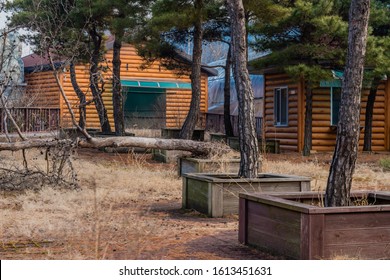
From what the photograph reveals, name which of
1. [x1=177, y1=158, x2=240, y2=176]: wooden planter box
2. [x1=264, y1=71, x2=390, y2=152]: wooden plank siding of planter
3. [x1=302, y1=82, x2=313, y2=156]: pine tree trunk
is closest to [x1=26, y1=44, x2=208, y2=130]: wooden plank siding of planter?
[x1=264, y1=71, x2=390, y2=152]: wooden plank siding of planter

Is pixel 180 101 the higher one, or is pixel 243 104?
pixel 180 101

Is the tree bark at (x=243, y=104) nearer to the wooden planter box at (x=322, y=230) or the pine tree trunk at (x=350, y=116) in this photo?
the wooden planter box at (x=322, y=230)

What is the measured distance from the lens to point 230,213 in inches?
394

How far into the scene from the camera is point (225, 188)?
9922mm

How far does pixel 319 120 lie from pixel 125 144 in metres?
11.8

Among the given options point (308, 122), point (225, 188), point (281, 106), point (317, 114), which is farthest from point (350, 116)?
point (281, 106)

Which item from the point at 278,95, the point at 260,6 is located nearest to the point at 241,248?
the point at 260,6

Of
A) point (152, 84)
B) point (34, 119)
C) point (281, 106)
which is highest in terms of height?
point (152, 84)

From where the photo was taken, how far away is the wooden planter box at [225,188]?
990 cm

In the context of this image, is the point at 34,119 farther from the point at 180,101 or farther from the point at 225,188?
the point at 225,188

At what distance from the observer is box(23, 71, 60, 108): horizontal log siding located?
118 ft

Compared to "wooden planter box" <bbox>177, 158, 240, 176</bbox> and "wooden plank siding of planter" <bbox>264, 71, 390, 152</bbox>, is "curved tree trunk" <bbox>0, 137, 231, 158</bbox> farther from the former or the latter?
"wooden plank siding of planter" <bbox>264, 71, 390, 152</bbox>

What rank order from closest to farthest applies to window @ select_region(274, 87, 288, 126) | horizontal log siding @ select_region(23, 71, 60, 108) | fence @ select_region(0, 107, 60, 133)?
window @ select_region(274, 87, 288, 126), fence @ select_region(0, 107, 60, 133), horizontal log siding @ select_region(23, 71, 60, 108)

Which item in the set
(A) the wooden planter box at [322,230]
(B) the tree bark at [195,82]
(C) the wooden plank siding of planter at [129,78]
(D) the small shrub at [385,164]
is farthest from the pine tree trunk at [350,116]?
(C) the wooden plank siding of planter at [129,78]
